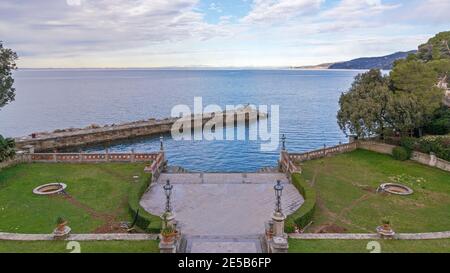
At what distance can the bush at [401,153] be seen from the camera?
35.1 meters

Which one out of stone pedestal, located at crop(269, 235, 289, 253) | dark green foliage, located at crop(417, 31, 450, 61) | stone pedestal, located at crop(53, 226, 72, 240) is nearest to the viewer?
stone pedestal, located at crop(269, 235, 289, 253)

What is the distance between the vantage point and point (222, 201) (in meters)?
24.0

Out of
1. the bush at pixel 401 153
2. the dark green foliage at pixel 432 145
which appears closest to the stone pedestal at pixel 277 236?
the bush at pixel 401 153

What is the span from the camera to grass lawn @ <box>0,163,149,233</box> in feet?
68.2

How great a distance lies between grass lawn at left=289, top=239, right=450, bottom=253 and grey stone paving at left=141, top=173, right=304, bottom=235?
Result: 306cm

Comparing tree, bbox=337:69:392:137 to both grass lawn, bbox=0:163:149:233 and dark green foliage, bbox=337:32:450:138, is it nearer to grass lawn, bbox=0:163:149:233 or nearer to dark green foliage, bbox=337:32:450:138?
dark green foliage, bbox=337:32:450:138

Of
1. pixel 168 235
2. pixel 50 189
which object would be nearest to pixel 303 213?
pixel 168 235

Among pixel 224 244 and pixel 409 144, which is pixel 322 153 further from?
pixel 224 244

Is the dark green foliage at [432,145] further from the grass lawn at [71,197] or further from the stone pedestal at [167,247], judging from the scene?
the stone pedestal at [167,247]

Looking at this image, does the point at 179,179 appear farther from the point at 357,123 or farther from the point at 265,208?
the point at 357,123

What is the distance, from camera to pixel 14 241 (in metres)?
17.2

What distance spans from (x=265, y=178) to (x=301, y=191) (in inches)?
176

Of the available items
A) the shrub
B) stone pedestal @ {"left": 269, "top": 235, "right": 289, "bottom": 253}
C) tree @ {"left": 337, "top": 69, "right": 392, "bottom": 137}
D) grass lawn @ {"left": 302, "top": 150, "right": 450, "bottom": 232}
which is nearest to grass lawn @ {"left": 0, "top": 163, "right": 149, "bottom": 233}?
stone pedestal @ {"left": 269, "top": 235, "right": 289, "bottom": 253}

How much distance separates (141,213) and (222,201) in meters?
5.72
